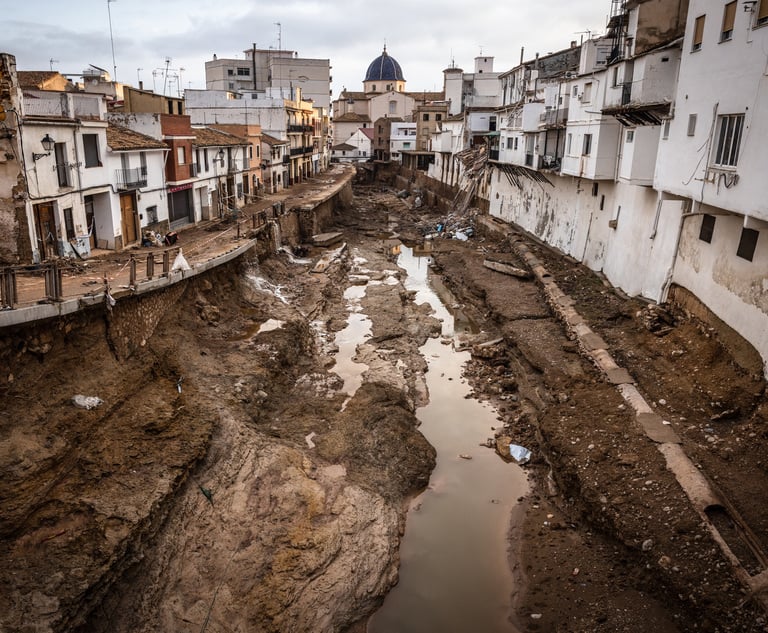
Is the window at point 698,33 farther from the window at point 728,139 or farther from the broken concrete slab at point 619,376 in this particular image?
the broken concrete slab at point 619,376

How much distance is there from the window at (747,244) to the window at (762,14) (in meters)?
5.06

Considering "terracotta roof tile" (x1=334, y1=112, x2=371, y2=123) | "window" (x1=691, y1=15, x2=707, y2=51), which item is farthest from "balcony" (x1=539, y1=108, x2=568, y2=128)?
"terracotta roof tile" (x1=334, y1=112, x2=371, y2=123)

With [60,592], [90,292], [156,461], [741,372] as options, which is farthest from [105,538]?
[741,372]

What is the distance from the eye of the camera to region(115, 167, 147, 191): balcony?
80.3 ft

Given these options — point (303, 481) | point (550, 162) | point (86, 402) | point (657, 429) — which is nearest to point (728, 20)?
point (657, 429)

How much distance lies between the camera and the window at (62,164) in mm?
20312

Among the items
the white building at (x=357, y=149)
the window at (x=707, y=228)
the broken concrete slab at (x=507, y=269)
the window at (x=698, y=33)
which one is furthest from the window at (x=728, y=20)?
the white building at (x=357, y=149)

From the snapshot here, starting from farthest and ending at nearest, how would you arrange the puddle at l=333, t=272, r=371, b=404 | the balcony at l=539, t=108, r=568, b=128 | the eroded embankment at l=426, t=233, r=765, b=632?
the balcony at l=539, t=108, r=568, b=128 → the puddle at l=333, t=272, r=371, b=404 → the eroded embankment at l=426, t=233, r=765, b=632

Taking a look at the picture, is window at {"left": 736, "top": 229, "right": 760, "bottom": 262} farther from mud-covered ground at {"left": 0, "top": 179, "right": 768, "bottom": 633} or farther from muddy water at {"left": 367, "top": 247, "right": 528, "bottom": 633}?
muddy water at {"left": 367, "top": 247, "right": 528, "bottom": 633}

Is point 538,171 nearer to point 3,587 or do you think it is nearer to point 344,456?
point 344,456

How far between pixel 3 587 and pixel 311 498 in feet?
19.6

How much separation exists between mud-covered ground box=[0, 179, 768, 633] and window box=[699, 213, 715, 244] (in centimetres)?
279

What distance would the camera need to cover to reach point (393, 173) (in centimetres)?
8819

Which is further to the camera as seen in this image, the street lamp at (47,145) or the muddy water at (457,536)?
Answer: the street lamp at (47,145)
